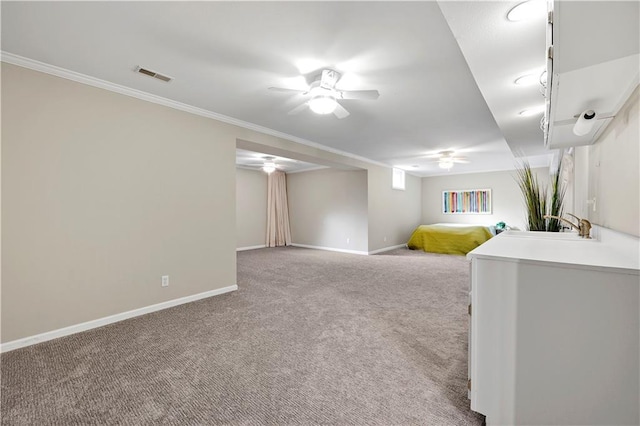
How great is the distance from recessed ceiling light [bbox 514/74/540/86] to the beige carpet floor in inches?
84.4

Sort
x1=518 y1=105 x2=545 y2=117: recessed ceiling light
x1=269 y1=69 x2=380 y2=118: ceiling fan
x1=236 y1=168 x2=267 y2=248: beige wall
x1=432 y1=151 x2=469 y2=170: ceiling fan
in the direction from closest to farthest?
1. x1=269 y1=69 x2=380 y2=118: ceiling fan
2. x1=518 y1=105 x2=545 y2=117: recessed ceiling light
3. x1=432 y1=151 x2=469 y2=170: ceiling fan
4. x1=236 y1=168 x2=267 y2=248: beige wall

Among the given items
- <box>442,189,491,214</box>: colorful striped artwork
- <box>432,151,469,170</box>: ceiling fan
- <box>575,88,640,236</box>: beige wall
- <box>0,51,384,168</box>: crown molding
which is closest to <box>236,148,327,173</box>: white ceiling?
<box>0,51,384,168</box>: crown molding

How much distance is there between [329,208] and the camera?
7383 millimetres

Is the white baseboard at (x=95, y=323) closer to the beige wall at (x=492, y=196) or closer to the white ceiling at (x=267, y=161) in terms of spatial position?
the white ceiling at (x=267, y=161)

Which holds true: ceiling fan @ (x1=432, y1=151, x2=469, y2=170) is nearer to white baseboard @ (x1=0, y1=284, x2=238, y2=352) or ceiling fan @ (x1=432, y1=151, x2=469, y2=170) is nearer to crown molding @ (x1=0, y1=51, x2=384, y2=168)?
crown molding @ (x1=0, y1=51, x2=384, y2=168)

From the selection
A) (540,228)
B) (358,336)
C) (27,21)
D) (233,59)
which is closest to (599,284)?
(358,336)

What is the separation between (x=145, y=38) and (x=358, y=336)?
9.24 ft

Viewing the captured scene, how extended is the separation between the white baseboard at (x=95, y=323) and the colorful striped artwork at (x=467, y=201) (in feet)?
24.8

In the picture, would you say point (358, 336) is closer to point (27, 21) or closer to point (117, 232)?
point (117, 232)

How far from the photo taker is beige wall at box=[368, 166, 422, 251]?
6.66 m

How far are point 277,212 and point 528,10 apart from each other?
23.6 ft

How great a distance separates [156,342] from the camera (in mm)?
2211

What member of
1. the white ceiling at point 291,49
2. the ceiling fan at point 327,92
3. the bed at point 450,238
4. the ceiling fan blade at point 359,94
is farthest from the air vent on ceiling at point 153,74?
the bed at point 450,238

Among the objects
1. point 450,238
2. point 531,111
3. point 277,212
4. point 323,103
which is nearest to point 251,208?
point 277,212
